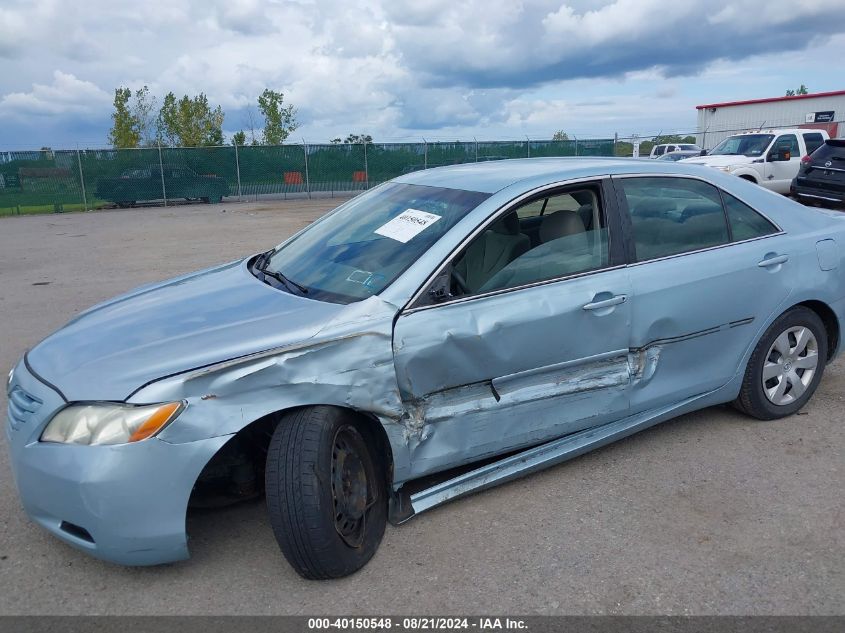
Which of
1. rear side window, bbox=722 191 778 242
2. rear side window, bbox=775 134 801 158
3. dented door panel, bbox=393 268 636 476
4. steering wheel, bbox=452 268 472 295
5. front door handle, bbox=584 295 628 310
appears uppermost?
rear side window, bbox=775 134 801 158

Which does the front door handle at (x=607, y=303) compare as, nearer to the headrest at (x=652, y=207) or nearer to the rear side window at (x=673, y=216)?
the rear side window at (x=673, y=216)

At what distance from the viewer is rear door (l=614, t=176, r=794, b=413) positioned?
12.2 feet

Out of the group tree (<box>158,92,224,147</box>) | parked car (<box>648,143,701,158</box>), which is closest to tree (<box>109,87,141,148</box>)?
tree (<box>158,92,224,147</box>)

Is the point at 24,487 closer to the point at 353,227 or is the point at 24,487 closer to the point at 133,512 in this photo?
the point at 133,512

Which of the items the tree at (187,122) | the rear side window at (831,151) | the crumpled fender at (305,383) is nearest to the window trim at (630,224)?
the crumpled fender at (305,383)

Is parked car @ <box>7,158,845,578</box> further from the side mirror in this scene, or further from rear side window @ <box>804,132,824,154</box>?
rear side window @ <box>804,132,824,154</box>

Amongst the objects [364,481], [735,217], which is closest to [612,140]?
[735,217]

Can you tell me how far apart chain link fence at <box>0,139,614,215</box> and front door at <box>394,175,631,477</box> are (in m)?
23.6

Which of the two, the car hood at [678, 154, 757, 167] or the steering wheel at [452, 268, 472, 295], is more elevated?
the car hood at [678, 154, 757, 167]

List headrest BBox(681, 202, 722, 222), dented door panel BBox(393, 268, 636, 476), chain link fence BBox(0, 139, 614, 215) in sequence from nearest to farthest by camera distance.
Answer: dented door panel BBox(393, 268, 636, 476), headrest BBox(681, 202, 722, 222), chain link fence BBox(0, 139, 614, 215)

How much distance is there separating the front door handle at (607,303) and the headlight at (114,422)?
1901 mm

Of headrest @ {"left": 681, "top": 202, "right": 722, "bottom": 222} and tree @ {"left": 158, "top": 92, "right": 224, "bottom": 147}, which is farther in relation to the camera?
tree @ {"left": 158, "top": 92, "right": 224, "bottom": 147}

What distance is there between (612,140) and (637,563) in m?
29.2

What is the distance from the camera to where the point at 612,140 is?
30.1 metres
